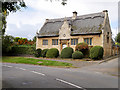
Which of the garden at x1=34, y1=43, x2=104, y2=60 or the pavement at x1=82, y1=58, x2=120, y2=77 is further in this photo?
the garden at x1=34, y1=43, x2=104, y2=60

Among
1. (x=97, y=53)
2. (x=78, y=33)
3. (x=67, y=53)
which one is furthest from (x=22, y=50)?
(x=97, y=53)

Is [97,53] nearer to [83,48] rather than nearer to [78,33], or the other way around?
[83,48]

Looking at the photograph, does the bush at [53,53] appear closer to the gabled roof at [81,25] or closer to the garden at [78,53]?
the garden at [78,53]

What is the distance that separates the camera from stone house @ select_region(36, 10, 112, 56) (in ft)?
88.0

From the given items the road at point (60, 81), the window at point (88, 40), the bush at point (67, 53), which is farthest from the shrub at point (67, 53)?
the road at point (60, 81)

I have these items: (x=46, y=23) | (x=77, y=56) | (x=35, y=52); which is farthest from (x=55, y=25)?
(x=77, y=56)

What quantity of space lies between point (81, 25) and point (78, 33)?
108 inches

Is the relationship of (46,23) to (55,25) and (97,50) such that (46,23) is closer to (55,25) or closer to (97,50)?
(55,25)

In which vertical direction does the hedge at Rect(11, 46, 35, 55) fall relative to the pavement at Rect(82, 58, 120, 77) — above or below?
above

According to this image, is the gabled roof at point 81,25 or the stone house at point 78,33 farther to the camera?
the gabled roof at point 81,25

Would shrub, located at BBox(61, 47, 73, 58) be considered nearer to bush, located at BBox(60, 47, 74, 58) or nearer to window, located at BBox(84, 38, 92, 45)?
bush, located at BBox(60, 47, 74, 58)

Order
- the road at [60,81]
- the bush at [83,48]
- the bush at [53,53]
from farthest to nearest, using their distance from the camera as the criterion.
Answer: the bush at [53,53] < the bush at [83,48] < the road at [60,81]

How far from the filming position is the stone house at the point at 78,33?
2683cm

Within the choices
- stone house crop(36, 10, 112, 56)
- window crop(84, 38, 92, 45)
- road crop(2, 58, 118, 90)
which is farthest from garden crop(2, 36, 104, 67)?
road crop(2, 58, 118, 90)
